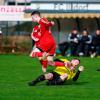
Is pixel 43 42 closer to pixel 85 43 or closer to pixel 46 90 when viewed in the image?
pixel 46 90

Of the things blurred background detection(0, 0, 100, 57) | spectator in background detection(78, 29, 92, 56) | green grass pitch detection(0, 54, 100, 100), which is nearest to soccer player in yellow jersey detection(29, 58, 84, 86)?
green grass pitch detection(0, 54, 100, 100)

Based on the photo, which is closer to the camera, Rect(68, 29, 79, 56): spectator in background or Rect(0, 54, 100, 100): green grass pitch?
Rect(0, 54, 100, 100): green grass pitch

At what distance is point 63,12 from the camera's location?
1368 inches

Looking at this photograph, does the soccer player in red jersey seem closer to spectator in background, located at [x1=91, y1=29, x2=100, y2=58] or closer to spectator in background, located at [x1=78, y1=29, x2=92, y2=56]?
spectator in background, located at [x1=91, y1=29, x2=100, y2=58]

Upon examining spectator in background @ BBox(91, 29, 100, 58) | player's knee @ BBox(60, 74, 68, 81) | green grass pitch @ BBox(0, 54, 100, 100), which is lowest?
spectator in background @ BBox(91, 29, 100, 58)

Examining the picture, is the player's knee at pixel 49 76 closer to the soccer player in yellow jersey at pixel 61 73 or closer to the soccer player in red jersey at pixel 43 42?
the soccer player in yellow jersey at pixel 61 73

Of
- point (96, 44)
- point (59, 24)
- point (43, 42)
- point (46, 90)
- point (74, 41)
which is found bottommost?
point (96, 44)

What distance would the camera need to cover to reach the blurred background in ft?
108

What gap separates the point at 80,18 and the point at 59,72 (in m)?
20.6

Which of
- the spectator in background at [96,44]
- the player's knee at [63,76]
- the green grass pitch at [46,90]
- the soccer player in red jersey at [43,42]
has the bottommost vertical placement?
the spectator in background at [96,44]

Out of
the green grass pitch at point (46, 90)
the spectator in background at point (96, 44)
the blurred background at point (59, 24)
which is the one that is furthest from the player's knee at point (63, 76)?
the blurred background at point (59, 24)

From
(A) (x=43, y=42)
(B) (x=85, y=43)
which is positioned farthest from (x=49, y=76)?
(B) (x=85, y=43)

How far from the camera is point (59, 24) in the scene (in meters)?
36.1

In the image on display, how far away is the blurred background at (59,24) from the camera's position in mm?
32906
